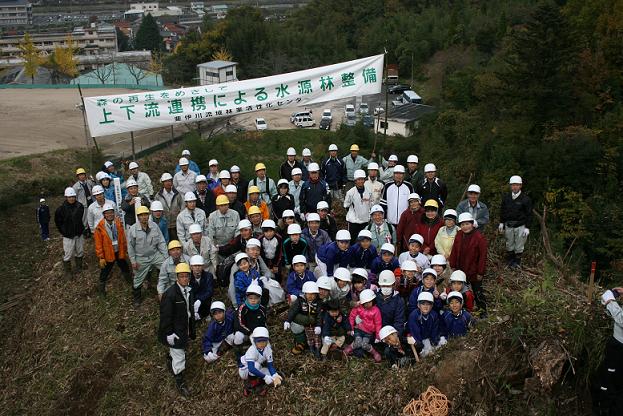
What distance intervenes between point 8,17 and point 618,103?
133 metres

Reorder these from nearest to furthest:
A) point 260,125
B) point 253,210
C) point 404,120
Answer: point 253,210 < point 404,120 < point 260,125

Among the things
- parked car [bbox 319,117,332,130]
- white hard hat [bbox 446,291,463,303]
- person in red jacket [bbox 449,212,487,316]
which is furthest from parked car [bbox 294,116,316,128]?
white hard hat [bbox 446,291,463,303]

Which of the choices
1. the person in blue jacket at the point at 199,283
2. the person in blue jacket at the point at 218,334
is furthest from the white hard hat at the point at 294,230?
the person in blue jacket at the point at 218,334

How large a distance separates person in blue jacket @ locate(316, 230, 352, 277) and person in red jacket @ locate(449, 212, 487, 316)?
1401 millimetres

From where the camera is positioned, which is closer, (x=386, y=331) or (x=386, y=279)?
(x=386, y=331)

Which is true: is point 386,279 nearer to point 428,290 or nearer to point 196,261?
point 428,290

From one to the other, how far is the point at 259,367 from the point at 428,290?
2.22 metres

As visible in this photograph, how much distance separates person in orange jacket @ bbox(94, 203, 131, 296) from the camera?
8414mm

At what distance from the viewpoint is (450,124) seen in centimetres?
3219

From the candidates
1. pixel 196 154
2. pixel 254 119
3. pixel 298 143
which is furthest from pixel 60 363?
pixel 254 119

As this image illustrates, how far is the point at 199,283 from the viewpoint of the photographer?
7.27 meters

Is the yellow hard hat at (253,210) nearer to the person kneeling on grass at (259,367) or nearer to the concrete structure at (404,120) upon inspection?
the person kneeling on grass at (259,367)

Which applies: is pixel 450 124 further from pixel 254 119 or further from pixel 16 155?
pixel 16 155

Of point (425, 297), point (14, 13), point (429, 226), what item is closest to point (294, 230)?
point (429, 226)
